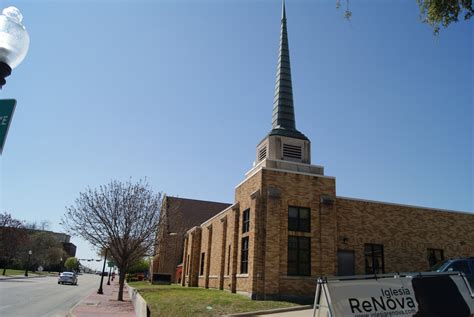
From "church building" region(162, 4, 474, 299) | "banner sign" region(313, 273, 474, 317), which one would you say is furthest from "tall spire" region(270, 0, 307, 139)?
"banner sign" region(313, 273, 474, 317)

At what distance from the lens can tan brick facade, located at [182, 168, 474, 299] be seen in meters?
19.3

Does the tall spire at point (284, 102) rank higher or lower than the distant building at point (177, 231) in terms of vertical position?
higher

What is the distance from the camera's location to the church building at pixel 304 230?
19484mm

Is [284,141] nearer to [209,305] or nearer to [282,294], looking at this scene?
[282,294]

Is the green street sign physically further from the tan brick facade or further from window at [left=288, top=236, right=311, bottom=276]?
window at [left=288, top=236, right=311, bottom=276]

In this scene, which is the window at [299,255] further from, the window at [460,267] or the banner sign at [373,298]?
the banner sign at [373,298]

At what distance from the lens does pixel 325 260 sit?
20.1 meters

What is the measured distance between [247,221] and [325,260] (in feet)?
15.5

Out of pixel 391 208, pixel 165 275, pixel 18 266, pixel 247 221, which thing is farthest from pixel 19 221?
pixel 391 208

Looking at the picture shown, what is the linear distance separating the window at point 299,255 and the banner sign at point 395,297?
12.5m

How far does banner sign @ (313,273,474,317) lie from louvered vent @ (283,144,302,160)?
51.2ft

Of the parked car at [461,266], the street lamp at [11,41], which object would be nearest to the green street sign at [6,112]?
the street lamp at [11,41]

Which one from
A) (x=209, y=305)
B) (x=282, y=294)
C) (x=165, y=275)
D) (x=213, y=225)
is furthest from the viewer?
(x=165, y=275)

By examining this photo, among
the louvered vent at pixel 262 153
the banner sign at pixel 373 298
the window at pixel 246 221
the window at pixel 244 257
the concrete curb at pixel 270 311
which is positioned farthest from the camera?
the louvered vent at pixel 262 153
